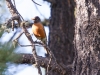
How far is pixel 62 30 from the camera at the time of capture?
604 cm

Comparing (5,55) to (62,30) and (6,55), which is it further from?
(62,30)

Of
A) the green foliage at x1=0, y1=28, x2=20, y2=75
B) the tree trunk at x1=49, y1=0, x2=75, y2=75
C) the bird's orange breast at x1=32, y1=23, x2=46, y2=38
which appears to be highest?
the green foliage at x1=0, y1=28, x2=20, y2=75

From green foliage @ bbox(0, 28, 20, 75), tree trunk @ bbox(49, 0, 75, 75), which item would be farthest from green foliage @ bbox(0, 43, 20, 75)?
tree trunk @ bbox(49, 0, 75, 75)

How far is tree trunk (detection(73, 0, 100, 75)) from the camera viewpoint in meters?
3.98

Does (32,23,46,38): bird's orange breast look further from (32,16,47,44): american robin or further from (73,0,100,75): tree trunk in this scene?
(73,0,100,75): tree trunk

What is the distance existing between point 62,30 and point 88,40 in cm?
204

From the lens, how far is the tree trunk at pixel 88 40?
398cm

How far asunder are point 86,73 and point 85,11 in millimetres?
554

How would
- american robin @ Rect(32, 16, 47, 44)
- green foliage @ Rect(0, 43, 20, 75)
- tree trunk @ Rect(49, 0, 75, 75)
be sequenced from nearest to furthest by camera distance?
green foliage @ Rect(0, 43, 20, 75) → american robin @ Rect(32, 16, 47, 44) → tree trunk @ Rect(49, 0, 75, 75)

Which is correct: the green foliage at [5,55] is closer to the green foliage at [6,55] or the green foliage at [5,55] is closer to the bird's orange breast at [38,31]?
the green foliage at [6,55]

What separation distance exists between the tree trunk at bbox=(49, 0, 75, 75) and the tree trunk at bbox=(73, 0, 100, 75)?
167 cm

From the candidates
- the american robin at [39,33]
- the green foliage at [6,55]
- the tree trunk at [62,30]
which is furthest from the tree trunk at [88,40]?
the tree trunk at [62,30]

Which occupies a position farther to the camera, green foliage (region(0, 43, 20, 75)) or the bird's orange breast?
the bird's orange breast

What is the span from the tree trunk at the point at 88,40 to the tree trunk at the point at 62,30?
5.49 ft
